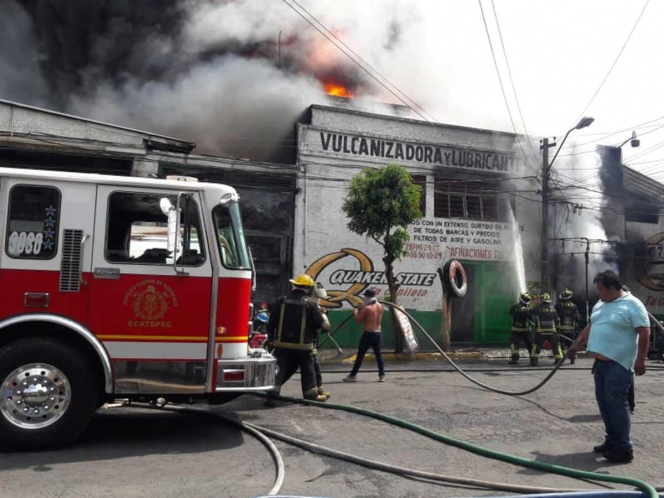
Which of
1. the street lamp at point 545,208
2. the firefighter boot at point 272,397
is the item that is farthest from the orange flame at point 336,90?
the firefighter boot at point 272,397

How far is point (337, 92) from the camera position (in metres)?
22.5

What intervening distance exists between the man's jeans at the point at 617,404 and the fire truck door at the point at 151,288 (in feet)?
11.6

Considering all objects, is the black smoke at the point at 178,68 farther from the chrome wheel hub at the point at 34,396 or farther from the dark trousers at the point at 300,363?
the chrome wheel hub at the point at 34,396

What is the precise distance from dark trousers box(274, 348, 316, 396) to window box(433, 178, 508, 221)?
1227cm

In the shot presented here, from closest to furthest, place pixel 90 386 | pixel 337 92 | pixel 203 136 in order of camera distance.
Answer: pixel 90 386 → pixel 203 136 → pixel 337 92

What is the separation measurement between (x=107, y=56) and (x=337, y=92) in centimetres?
844

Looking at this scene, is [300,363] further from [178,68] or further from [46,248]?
[178,68]

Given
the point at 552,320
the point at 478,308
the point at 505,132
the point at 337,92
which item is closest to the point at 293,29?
the point at 337,92

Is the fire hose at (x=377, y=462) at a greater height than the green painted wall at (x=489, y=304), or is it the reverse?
the green painted wall at (x=489, y=304)

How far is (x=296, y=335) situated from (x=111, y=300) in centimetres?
270

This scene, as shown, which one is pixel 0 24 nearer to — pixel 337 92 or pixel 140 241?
pixel 337 92

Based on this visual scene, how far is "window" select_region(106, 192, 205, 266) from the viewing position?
5375 millimetres

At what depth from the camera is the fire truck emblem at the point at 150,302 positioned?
17.5 ft

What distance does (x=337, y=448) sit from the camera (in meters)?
5.46
